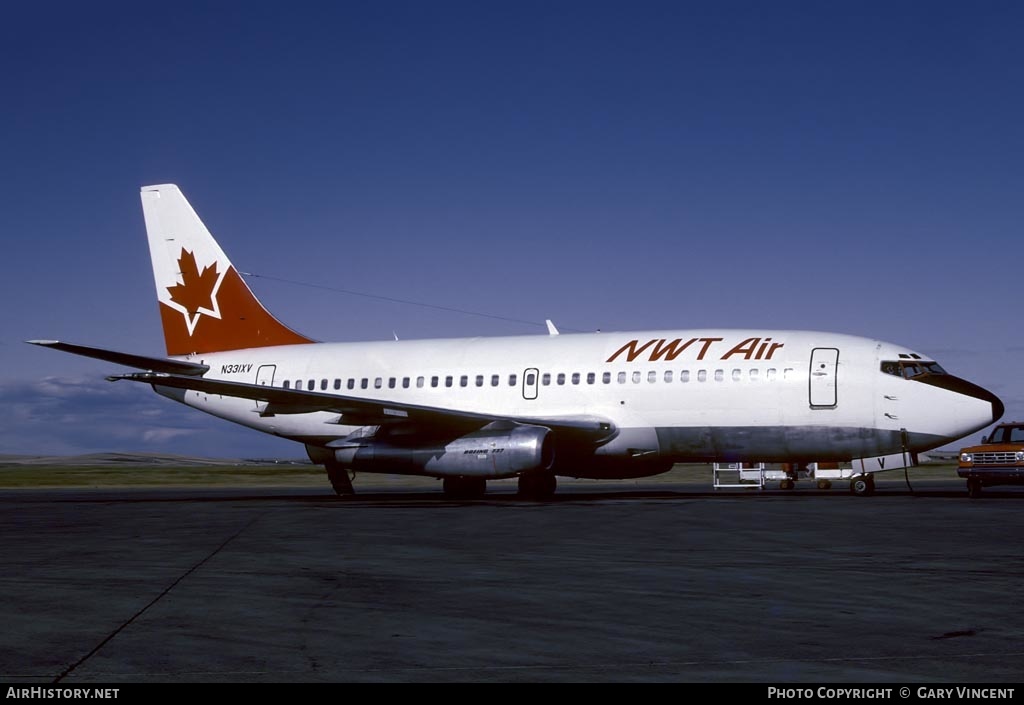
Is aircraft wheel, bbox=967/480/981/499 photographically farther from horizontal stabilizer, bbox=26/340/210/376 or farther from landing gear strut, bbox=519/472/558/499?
horizontal stabilizer, bbox=26/340/210/376

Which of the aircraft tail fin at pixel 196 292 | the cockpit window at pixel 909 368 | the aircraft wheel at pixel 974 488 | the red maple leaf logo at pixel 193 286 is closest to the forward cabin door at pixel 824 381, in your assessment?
the cockpit window at pixel 909 368

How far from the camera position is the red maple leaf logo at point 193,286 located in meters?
34.1

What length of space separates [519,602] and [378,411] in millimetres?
17624

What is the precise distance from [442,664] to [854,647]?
252 centimetres

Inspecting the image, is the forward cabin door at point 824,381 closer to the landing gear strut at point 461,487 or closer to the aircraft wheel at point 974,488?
the aircraft wheel at point 974,488

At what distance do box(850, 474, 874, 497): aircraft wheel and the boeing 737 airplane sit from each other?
0.05 metres

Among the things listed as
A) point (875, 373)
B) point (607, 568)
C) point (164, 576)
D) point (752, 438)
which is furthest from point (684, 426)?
point (164, 576)

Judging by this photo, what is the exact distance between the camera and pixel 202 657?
6.52m

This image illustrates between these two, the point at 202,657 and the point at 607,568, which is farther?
the point at 607,568

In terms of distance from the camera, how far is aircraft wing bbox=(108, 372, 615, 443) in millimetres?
25844

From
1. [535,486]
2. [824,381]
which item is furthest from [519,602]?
[535,486]

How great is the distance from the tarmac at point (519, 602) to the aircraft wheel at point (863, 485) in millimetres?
9156

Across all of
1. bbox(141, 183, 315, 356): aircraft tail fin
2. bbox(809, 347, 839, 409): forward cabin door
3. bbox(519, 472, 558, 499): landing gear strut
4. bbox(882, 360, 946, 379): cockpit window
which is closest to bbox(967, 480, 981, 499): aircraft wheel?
bbox(882, 360, 946, 379): cockpit window
